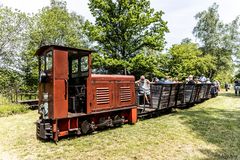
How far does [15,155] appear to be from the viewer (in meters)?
5.84

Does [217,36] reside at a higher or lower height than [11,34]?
higher

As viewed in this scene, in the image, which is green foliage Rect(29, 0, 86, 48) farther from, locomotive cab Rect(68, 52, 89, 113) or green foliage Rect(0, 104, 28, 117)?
locomotive cab Rect(68, 52, 89, 113)

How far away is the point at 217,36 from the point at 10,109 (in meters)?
35.4

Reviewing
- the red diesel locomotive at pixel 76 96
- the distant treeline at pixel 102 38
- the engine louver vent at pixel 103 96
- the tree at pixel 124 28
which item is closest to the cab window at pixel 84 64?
the red diesel locomotive at pixel 76 96

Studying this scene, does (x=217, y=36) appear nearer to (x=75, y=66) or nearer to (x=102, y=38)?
(x=102, y=38)

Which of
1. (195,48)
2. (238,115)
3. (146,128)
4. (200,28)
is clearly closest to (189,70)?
(195,48)

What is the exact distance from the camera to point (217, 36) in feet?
128

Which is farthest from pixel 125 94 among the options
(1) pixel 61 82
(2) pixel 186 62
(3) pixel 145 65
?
(2) pixel 186 62

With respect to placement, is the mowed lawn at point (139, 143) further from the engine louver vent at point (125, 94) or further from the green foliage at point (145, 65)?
the green foliage at point (145, 65)

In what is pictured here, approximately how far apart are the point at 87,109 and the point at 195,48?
3499 cm

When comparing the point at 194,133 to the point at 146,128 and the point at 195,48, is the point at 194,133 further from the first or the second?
the point at 195,48

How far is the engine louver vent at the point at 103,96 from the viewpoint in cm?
775

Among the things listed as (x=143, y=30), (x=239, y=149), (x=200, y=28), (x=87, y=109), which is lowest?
(x=239, y=149)

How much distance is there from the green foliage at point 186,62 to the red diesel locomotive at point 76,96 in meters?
17.1
